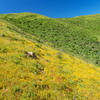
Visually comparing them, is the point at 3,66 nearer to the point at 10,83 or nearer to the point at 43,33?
the point at 10,83

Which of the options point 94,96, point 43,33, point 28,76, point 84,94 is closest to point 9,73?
point 28,76

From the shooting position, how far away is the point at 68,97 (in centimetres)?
573

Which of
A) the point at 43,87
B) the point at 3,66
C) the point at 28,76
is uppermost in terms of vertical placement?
the point at 3,66

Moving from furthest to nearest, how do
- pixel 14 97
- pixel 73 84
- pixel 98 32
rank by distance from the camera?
pixel 98 32
pixel 73 84
pixel 14 97

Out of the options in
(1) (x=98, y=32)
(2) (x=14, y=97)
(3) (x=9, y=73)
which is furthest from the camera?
(1) (x=98, y=32)

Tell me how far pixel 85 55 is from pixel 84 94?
1643cm

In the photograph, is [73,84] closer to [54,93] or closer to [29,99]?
[54,93]

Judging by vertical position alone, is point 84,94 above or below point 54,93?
below

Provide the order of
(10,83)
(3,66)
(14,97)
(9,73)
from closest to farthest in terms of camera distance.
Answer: (14,97) < (10,83) < (9,73) < (3,66)

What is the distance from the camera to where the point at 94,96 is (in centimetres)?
655

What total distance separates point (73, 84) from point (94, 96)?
1.85 meters

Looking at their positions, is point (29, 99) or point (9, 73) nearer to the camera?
point (29, 99)

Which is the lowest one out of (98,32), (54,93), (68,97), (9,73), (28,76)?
(68,97)

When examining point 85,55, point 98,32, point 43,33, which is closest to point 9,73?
point 85,55
